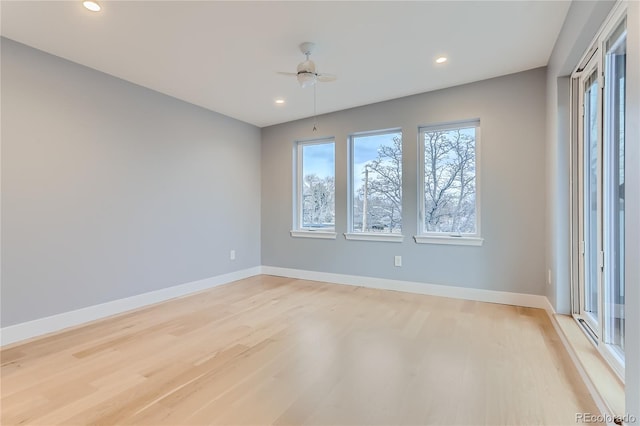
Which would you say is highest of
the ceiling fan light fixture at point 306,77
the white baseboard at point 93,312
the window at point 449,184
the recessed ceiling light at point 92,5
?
the recessed ceiling light at point 92,5

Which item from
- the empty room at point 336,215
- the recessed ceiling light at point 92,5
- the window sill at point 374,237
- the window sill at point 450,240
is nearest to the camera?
the empty room at point 336,215

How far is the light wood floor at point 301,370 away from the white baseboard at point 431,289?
147 millimetres

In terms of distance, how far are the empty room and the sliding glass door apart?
2 cm

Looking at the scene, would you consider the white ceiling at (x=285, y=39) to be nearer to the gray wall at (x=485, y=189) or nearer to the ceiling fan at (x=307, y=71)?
the ceiling fan at (x=307, y=71)

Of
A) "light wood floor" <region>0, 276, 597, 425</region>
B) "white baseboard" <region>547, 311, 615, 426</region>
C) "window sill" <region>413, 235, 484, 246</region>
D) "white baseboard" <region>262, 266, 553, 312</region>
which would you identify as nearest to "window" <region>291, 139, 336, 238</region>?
"white baseboard" <region>262, 266, 553, 312</region>

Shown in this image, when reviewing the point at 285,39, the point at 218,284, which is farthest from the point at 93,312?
the point at 285,39

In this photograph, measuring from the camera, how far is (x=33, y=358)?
7.15 feet

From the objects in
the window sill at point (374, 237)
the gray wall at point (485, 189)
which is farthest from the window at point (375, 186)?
the gray wall at point (485, 189)

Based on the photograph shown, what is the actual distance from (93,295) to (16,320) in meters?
0.56

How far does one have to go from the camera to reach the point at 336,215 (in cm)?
446

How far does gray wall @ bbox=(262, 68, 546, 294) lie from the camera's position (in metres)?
3.20

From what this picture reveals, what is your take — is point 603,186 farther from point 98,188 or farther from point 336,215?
point 98,188

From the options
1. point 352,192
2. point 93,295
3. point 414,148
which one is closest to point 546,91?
point 414,148

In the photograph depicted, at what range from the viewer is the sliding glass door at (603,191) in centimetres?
173
